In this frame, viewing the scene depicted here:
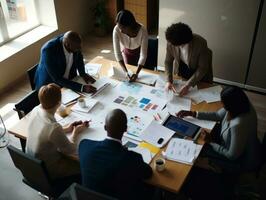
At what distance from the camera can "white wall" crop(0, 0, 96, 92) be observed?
16.3ft

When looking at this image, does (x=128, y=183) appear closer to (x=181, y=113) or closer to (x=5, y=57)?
(x=181, y=113)

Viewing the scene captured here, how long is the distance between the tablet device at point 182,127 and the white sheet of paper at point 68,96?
0.93 m

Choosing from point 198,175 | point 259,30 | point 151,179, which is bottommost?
point 198,175

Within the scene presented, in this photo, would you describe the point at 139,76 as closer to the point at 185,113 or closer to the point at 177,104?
the point at 177,104

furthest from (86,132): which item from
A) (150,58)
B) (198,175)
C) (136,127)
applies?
(150,58)

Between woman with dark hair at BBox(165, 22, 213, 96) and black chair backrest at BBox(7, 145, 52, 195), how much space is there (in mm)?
1452

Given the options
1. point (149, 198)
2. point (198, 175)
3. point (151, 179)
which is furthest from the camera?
point (198, 175)

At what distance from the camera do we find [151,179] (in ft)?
8.10

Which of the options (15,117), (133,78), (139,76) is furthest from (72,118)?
(15,117)

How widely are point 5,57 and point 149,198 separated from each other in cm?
321

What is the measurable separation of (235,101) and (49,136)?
1414 millimetres

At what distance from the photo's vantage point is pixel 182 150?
2688 mm

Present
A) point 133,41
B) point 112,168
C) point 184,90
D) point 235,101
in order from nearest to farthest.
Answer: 1. point 112,168
2. point 235,101
3. point 184,90
4. point 133,41

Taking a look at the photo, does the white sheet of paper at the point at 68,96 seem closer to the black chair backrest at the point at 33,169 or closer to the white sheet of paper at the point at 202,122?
the black chair backrest at the point at 33,169
